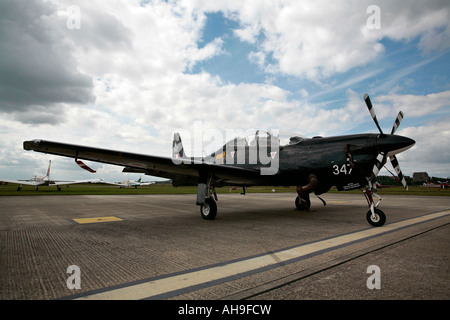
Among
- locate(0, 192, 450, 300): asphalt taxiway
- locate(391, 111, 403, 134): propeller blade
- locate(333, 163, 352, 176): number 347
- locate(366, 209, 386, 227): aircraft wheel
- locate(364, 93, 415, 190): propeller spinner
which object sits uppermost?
locate(391, 111, 403, 134): propeller blade

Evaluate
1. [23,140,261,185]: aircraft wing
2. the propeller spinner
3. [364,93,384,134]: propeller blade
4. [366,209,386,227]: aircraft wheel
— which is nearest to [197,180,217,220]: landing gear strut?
[23,140,261,185]: aircraft wing

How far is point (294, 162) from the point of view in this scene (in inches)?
263

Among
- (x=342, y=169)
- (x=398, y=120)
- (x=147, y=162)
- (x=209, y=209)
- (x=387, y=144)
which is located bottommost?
(x=209, y=209)

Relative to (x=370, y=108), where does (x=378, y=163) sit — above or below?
below

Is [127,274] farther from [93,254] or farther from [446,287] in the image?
[446,287]

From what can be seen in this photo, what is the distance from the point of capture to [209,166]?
655 centimetres

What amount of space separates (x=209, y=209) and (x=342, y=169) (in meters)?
3.84

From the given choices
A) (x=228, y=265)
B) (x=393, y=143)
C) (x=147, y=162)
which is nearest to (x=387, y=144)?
(x=393, y=143)

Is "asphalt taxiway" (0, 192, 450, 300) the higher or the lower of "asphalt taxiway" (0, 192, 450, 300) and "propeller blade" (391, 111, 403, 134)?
the lower

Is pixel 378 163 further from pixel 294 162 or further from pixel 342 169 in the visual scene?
pixel 294 162

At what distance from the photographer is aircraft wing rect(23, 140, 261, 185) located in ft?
16.8

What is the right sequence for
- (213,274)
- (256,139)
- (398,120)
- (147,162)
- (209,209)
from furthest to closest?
(256,139) → (209,209) → (147,162) → (398,120) → (213,274)

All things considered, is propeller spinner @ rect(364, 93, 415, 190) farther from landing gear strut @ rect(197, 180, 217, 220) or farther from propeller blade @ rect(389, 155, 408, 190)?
landing gear strut @ rect(197, 180, 217, 220)
